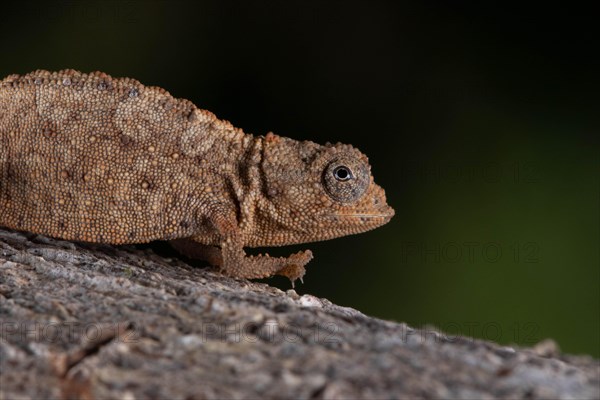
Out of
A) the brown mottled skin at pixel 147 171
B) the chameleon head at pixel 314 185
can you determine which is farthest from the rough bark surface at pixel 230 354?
the chameleon head at pixel 314 185

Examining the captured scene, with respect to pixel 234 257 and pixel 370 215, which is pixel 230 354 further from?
pixel 370 215

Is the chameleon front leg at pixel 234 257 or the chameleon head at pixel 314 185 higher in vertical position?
the chameleon head at pixel 314 185

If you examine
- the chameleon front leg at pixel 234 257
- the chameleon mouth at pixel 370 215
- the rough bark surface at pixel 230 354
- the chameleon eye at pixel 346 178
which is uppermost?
the chameleon eye at pixel 346 178

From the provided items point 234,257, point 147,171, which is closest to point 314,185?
point 234,257

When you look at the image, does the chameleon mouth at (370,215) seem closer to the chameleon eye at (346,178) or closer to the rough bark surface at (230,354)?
the chameleon eye at (346,178)

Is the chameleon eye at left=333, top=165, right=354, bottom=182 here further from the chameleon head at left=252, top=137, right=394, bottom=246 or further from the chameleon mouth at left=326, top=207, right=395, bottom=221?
the chameleon mouth at left=326, top=207, right=395, bottom=221

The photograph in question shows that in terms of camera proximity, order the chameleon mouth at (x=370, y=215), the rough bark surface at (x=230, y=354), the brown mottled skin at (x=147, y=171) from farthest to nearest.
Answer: the chameleon mouth at (x=370, y=215), the brown mottled skin at (x=147, y=171), the rough bark surface at (x=230, y=354)

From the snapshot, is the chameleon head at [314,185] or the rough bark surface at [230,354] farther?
the chameleon head at [314,185]

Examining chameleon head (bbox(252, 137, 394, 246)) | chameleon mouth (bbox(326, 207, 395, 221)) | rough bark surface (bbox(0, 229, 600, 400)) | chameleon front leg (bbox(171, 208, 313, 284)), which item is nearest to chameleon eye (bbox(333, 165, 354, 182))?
chameleon head (bbox(252, 137, 394, 246))
